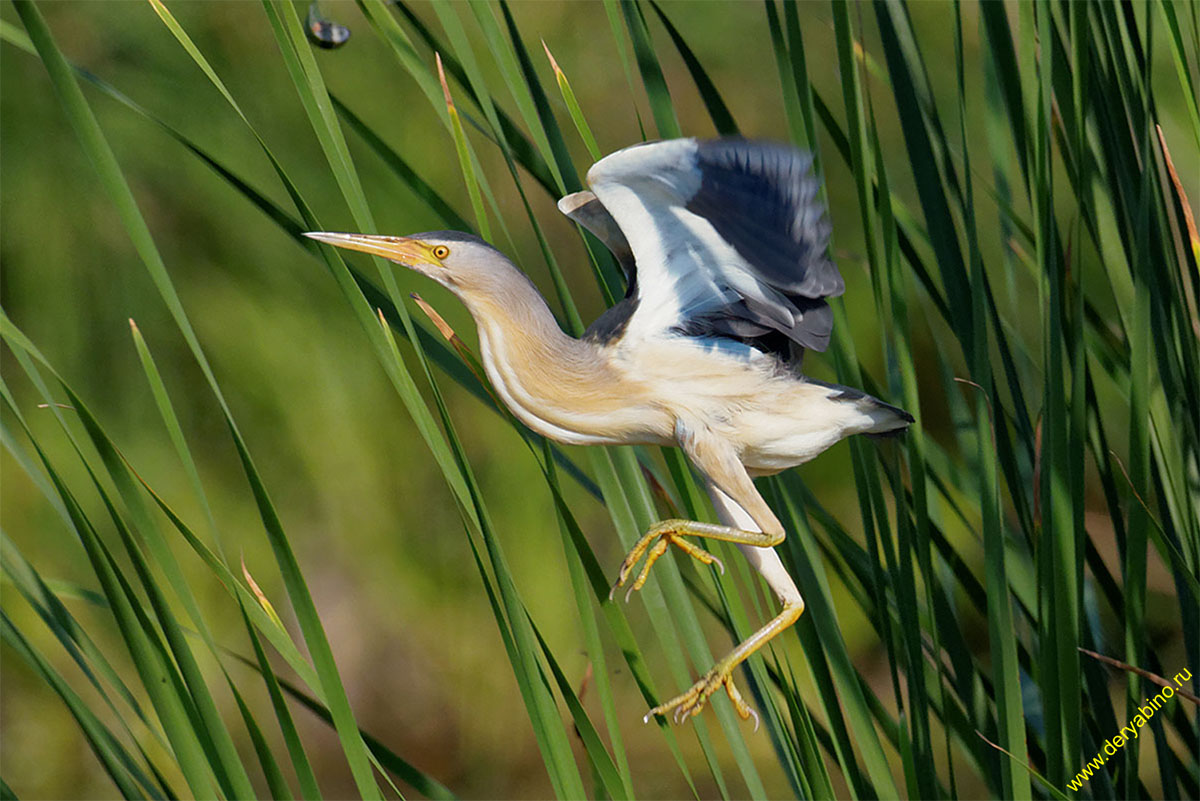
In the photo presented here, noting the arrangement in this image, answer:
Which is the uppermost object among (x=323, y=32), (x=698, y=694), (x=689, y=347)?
(x=323, y=32)

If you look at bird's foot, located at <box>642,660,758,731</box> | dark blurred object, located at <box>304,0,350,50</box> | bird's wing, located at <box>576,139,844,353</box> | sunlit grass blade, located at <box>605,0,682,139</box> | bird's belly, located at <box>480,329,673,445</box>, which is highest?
dark blurred object, located at <box>304,0,350,50</box>

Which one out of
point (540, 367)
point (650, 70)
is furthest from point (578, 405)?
point (650, 70)

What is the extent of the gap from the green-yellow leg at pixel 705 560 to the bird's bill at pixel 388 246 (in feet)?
0.34

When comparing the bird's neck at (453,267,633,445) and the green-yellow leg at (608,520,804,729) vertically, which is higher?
the bird's neck at (453,267,633,445)

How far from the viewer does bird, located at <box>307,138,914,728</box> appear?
291mm

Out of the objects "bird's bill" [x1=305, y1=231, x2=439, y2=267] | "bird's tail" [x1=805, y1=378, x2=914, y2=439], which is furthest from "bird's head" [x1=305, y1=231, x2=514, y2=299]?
"bird's tail" [x1=805, y1=378, x2=914, y2=439]

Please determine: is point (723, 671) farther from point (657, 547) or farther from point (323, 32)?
point (323, 32)

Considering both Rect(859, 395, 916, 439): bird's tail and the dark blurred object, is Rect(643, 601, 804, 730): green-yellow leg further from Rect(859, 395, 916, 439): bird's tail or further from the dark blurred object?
the dark blurred object

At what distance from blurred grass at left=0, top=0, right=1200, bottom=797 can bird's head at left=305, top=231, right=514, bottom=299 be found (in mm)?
21

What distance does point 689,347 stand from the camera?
308 mm

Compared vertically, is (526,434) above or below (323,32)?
below

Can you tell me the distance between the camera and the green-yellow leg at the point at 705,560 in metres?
0.30

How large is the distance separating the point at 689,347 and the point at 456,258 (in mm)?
74

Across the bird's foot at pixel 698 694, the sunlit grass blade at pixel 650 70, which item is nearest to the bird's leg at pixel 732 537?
the bird's foot at pixel 698 694
